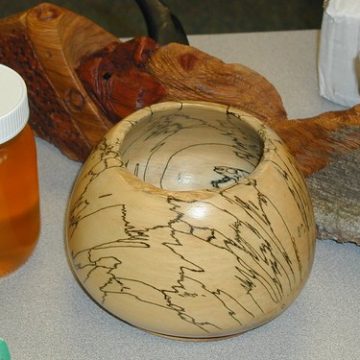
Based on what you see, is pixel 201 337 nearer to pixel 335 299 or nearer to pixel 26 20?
pixel 335 299

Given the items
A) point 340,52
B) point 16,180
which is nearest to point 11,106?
point 16,180

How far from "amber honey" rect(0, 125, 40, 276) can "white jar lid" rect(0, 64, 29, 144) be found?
0.02 m

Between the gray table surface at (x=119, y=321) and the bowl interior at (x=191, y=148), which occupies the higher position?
the bowl interior at (x=191, y=148)

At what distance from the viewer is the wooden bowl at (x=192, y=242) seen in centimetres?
41

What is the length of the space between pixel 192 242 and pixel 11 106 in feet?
0.45

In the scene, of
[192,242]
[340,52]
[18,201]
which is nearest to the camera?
[192,242]

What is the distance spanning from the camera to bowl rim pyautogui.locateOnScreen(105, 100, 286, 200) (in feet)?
1.35

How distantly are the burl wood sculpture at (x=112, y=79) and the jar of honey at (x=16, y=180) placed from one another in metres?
0.07

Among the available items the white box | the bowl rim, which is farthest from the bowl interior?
the white box

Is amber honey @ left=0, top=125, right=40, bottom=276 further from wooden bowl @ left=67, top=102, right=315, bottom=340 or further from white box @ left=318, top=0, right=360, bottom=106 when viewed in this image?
white box @ left=318, top=0, right=360, bottom=106

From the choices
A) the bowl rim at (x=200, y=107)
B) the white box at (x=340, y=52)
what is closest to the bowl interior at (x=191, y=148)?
the bowl rim at (x=200, y=107)

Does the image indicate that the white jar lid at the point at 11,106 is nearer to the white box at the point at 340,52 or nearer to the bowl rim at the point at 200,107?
the bowl rim at the point at 200,107

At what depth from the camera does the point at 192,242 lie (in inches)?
15.9

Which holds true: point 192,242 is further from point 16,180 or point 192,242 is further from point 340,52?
point 340,52
